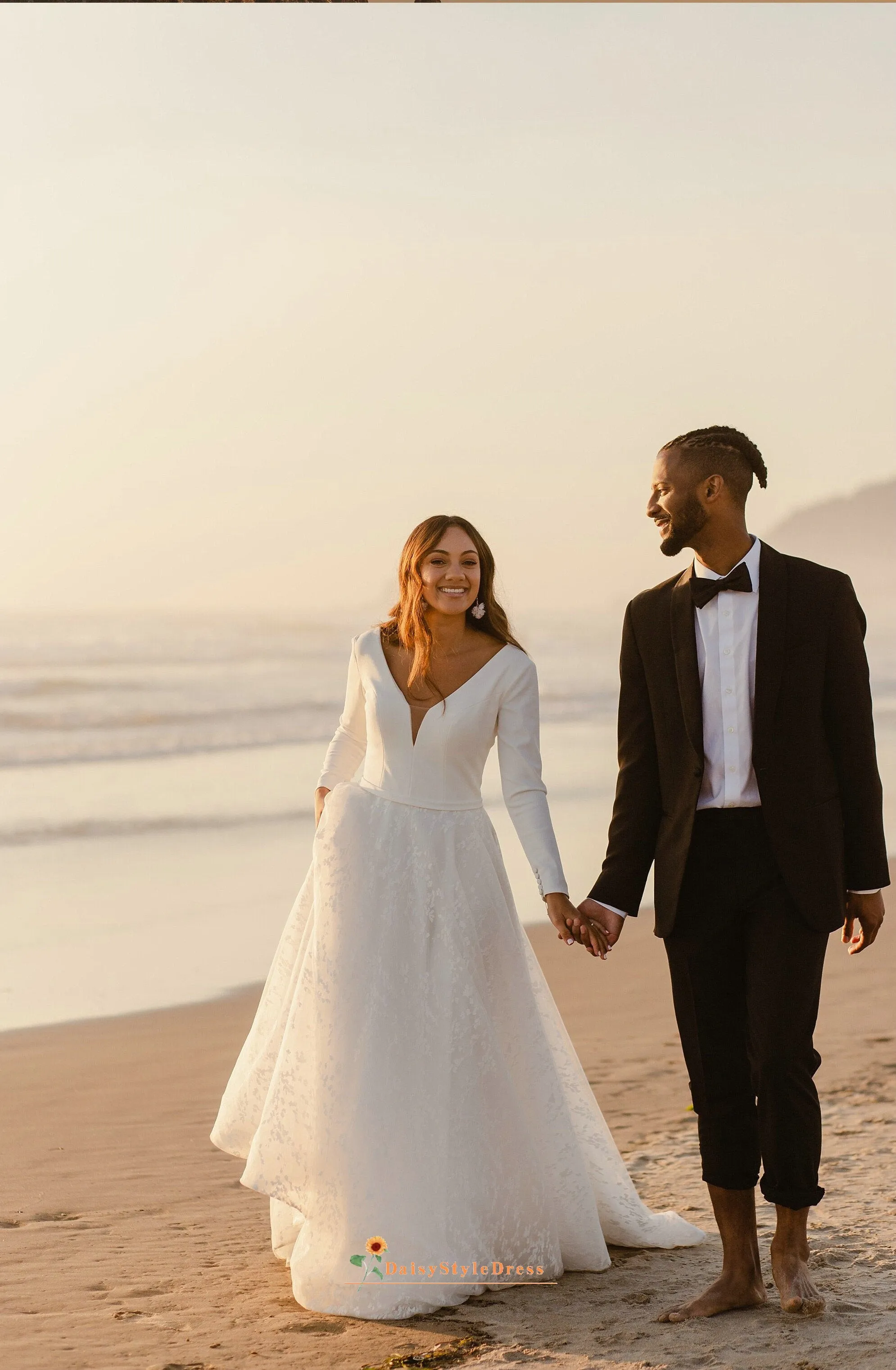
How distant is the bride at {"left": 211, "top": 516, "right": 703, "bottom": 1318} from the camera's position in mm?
3588

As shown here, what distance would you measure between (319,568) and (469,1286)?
32857mm

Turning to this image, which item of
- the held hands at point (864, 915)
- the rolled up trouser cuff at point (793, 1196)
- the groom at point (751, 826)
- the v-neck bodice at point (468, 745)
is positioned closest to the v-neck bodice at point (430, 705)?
the v-neck bodice at point (468, 745)

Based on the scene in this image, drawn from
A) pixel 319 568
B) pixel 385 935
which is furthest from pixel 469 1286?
pixel 319 568

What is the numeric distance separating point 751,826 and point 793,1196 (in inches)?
34.1

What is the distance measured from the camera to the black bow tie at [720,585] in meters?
3.47

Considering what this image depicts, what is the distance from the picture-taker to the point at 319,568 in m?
36.0

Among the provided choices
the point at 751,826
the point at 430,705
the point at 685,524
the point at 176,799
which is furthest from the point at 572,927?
the point at 176,799

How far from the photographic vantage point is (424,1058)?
3666mm

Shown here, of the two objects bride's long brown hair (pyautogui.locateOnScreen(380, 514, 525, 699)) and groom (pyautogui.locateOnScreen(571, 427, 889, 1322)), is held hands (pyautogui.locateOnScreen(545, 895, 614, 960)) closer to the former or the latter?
groom (pyautogui.locateOnScreen(571, 427, 889, 1322))

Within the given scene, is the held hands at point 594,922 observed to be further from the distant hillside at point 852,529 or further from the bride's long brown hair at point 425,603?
the distant hillside at point 852,529

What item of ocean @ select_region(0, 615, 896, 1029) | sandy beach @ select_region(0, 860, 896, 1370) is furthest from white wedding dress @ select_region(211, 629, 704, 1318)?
ocean @ select_region(0, 615, 896, 1029)

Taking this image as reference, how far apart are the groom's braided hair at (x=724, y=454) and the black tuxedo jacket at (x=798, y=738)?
20 centimetres

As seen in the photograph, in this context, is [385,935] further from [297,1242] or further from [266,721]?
[266,721]

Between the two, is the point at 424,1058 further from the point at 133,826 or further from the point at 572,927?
the point at 133,826
